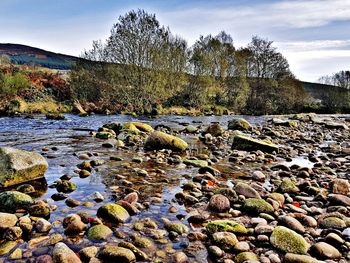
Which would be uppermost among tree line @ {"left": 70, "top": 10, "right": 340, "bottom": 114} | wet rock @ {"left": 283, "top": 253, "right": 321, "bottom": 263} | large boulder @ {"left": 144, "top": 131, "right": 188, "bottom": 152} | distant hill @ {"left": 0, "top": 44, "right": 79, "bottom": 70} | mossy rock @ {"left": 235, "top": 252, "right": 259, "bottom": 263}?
distant hill @ {"left": 0, "top": 44, "right": 79, "bottom": 70}

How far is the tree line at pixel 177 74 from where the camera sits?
1330 inches

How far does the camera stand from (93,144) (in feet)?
39.4

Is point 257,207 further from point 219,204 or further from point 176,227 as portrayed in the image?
point 176,227

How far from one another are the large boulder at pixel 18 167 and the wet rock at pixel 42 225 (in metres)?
2.19

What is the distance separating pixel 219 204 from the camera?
5.46 metres

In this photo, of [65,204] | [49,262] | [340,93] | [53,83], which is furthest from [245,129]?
[340,93]

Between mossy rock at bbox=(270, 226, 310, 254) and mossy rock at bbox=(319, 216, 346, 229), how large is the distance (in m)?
0.82

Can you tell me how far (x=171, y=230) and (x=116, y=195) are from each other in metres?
1.81

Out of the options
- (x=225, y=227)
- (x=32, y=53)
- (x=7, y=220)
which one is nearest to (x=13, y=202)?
(x=7, y=220)

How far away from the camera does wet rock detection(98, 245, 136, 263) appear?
12.2 ft

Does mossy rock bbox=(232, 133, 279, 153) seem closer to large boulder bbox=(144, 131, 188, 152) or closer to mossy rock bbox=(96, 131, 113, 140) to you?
large boulder bbox=(144, 131, 188, 152)

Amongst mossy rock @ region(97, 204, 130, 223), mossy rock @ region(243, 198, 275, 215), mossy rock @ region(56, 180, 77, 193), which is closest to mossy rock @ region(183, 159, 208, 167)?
mossy rock @ region(243, 198, 275, 215)

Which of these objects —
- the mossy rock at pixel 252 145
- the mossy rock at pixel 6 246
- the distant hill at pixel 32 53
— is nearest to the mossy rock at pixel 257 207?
the mossy rock at pixel 6 246

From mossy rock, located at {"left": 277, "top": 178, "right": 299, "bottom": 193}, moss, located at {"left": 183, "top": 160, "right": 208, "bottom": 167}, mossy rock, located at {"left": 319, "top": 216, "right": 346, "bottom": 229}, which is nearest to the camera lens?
mossy rock, located at {"left": 319, "top": 216, "right": 346, "bottom": 229}
